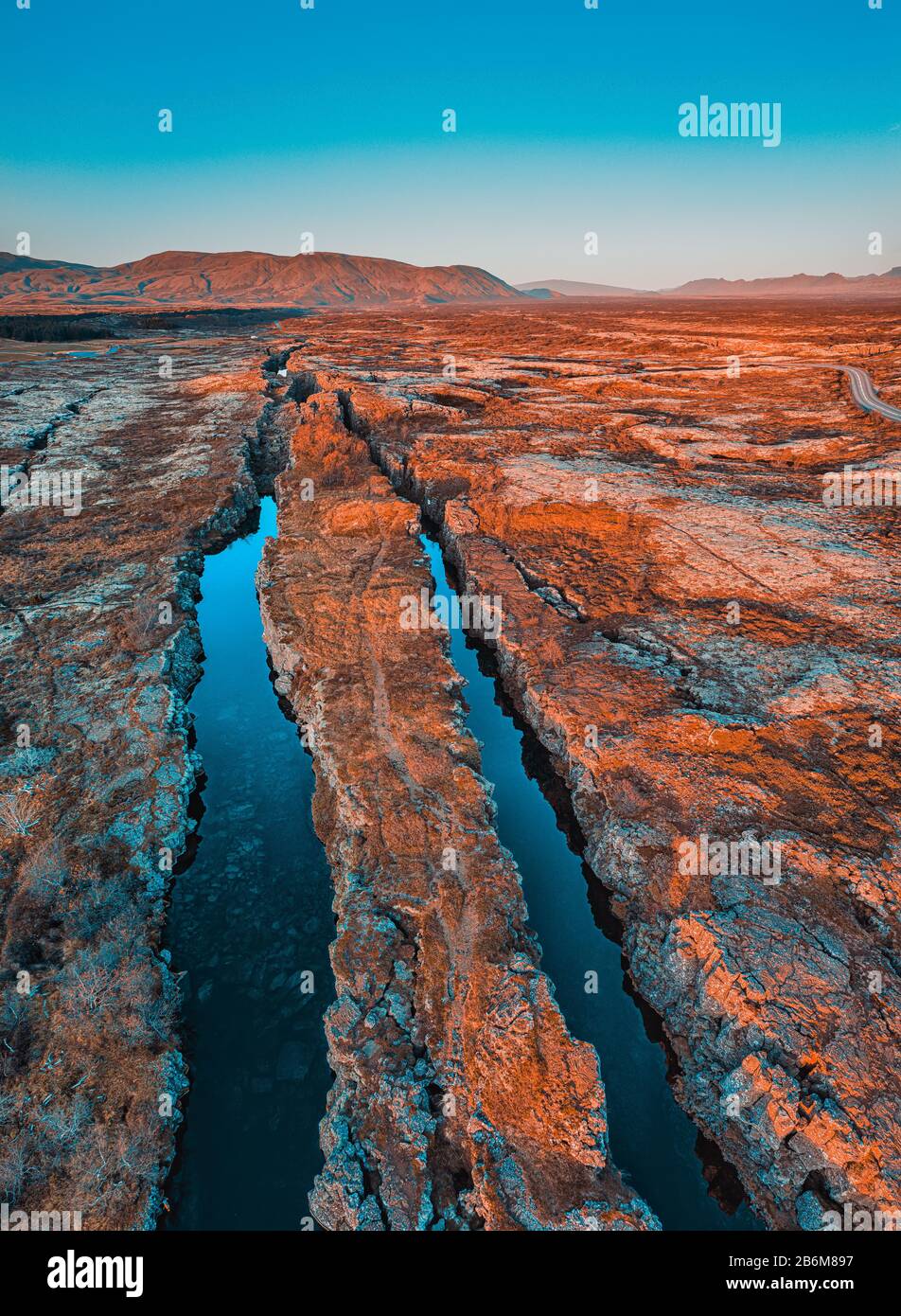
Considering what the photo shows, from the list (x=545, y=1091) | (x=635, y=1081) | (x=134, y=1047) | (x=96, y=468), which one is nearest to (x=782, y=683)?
(x=635, y=1081)

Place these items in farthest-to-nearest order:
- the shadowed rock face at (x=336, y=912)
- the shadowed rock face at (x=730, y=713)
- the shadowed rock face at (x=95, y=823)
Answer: the shadowed rock face at (x=730, y=713) < the shadowed rock face at (x=95, y=823) < the shadowed rock face at (x=336, y=912)

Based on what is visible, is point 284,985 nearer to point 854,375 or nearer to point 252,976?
point 252,976

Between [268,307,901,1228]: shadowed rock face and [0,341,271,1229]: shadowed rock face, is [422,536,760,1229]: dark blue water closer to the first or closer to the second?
[268,307,901,1228]: shadowed rock face

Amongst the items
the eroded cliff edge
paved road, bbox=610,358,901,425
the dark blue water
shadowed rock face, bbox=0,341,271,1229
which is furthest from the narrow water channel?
paved road, bbox=610,358,901,425

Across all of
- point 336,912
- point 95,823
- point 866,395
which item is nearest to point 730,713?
point 336,912

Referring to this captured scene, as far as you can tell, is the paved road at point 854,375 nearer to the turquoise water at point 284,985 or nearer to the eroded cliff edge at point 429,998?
the eroded cliff edge at point 429,998

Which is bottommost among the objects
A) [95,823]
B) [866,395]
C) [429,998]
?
[429,998]

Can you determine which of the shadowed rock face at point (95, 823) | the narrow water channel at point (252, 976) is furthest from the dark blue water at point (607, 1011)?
the shadowed rock face at point (95, 823)
